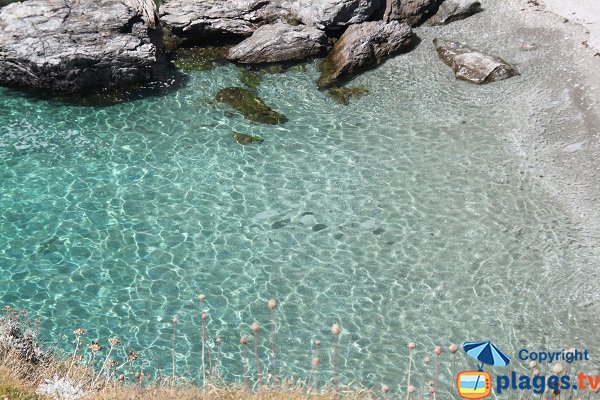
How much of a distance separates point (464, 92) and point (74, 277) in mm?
9208

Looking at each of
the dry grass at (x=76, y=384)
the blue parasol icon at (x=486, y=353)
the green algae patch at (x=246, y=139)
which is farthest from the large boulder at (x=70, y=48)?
the blue parasol icon at (x=486, y=353)

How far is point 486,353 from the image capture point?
938cm

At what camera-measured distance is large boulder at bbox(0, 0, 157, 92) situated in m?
15.7

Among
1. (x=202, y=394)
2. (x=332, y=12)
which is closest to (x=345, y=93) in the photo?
(x=332, y=12)

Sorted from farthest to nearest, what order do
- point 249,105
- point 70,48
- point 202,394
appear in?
point 70,48, point 249,105, point 202,394

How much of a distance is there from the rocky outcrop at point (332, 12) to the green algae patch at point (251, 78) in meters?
2.20

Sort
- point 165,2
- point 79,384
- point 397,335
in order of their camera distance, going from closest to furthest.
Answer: point 79,384 → point 397,335 → point 165,2

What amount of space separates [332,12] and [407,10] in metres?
2.09

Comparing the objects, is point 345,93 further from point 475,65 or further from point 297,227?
point 297,227

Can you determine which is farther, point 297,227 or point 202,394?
point 297,227

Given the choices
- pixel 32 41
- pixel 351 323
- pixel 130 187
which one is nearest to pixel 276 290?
pixel 351 323

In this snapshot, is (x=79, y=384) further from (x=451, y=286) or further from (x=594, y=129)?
(x=594, y=129)

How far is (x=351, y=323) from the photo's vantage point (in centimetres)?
1050

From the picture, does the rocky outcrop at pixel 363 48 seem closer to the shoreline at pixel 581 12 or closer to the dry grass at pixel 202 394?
the shoreline at pixel 581 12
